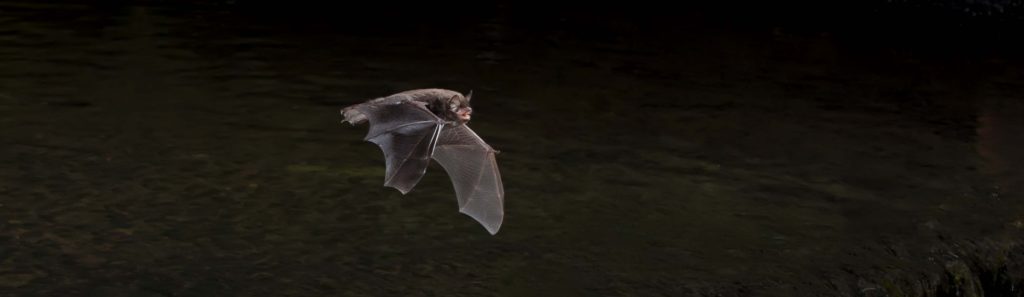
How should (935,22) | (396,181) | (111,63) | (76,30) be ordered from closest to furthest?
(396,181) < (111,63) < (76,30) < (935,22)

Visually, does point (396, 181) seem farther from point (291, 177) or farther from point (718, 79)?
point (718, 79)

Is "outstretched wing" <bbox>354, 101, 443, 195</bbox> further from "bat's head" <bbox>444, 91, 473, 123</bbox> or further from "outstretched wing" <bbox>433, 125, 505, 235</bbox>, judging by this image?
"outstretched wing" <bbox>433, 125, 505, 235</bbox>

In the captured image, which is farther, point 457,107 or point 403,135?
point 403,135

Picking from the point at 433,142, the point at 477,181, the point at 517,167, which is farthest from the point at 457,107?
the point at 517,167

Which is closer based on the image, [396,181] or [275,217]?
[396,181]

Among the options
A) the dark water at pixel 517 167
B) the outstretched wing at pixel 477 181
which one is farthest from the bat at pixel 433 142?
the dark water at pixel 517 167

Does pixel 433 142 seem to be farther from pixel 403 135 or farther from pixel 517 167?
pixel 517 167

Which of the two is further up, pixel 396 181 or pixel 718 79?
pixel 396 181

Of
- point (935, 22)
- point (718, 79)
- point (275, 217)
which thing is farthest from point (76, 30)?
point (935, 22)
